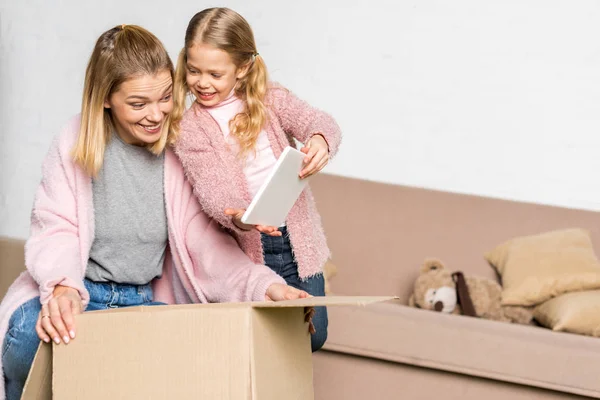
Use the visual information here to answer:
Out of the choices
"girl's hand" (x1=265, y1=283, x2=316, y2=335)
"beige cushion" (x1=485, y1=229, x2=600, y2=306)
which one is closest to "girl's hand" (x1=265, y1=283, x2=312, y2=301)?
"girl's hand" (x1=265, y1=283, x2=316, y2=335)

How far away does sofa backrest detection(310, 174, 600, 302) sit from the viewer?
2727 mm

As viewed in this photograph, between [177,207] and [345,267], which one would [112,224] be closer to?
[177,207]

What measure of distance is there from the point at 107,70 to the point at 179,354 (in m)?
0.58

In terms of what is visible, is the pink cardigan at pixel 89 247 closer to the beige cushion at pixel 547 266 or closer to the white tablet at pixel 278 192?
the white tablet at pixel 278 192

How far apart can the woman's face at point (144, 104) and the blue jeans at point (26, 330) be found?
309 mm

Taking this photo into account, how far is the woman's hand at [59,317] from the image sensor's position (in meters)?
1.35

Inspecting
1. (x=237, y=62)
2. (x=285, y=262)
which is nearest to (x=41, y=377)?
(x=285, y=262)

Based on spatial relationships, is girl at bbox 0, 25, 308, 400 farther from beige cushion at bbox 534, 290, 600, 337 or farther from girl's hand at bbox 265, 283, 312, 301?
beige cushion at bbox 534, 290, 600, 337

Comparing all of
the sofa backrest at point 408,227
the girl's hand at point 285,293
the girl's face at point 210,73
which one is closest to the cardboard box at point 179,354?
the girl's hand at point 285,293

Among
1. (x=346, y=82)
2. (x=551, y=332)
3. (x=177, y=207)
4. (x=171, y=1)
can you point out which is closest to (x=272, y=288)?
(x=177, y=207)

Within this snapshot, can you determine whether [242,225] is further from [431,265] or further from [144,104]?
[431,265]

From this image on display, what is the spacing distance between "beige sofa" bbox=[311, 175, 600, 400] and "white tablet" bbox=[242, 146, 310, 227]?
79cm

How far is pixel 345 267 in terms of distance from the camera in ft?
9.10

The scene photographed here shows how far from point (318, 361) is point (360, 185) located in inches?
29.0
